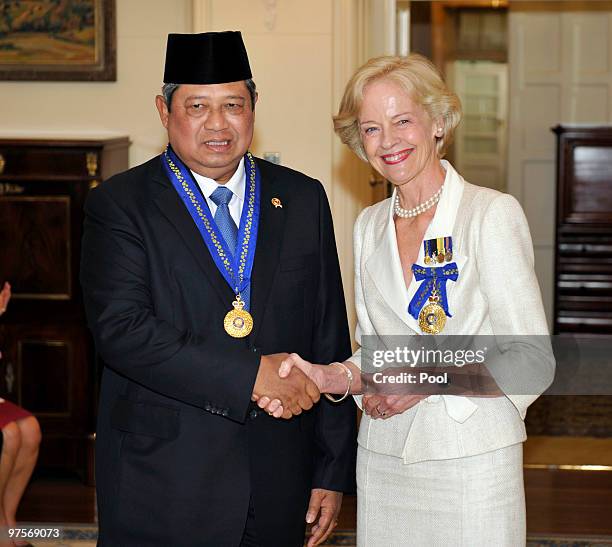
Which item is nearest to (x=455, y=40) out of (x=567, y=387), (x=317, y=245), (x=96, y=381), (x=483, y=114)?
(x=483, y=114)

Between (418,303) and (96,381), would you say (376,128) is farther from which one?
(96,381)

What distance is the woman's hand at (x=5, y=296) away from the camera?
5310mm

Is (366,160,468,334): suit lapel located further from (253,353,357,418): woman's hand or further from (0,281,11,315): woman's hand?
(0,281,11,315): woman's hand

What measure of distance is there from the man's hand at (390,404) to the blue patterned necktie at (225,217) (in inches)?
19.5

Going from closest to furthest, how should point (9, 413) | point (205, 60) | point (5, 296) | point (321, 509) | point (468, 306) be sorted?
point (468, 306) → point (205, 60) → point (321, 509) → point (9, 413) → point (5, 296)

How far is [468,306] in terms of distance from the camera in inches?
98.6

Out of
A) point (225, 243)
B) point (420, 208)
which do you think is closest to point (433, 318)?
point (420, 208)

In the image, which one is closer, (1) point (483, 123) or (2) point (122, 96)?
(2) point (122, 96)

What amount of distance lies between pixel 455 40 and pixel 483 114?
3.06 feet

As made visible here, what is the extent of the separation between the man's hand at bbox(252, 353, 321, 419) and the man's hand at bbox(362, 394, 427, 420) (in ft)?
0.46

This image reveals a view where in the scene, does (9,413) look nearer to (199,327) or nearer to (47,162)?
(47,162)

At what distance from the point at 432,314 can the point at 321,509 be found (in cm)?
64

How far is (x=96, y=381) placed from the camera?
18.1ft

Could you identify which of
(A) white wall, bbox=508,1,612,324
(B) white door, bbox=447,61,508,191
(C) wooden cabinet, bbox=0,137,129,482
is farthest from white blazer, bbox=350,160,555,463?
(B) white door, bbox=447,61,508,191
